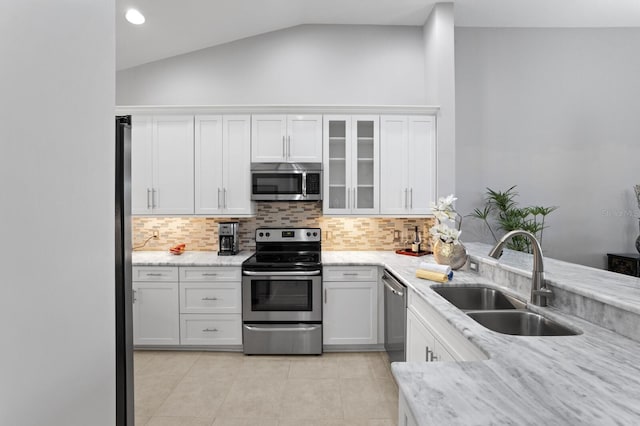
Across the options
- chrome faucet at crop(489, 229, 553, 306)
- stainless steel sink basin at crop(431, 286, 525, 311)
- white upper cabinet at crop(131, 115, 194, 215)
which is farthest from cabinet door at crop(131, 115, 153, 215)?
chrome faucet at crop(489, 229, 553, 306)

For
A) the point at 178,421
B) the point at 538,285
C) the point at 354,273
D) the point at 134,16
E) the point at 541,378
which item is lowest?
the point at 178,421

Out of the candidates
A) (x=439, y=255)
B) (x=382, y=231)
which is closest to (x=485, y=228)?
(x=382, y=231)

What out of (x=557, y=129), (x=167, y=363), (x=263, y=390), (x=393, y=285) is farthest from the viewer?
(x=557, y=129)

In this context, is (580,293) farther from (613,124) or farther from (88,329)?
(613,124)

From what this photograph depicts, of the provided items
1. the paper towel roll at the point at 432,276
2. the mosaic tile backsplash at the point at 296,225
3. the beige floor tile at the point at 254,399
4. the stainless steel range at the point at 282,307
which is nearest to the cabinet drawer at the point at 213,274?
the stainless steel range at the point at 282,307

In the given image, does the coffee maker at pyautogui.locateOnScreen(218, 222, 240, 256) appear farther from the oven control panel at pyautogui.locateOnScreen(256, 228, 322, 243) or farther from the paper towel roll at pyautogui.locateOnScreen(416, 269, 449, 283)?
the paper towel roll at pyautogui.locateOnScreen(416, 269, 449, 283)

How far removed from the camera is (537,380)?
3.24 ft

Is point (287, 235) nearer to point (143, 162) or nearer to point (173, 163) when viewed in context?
point (173, 163)

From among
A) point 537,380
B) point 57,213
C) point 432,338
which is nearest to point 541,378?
point 537,380

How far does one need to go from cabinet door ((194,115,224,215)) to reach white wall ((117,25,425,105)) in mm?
460

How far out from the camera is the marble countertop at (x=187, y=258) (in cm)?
328

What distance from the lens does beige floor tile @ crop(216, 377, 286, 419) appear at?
2.35 m

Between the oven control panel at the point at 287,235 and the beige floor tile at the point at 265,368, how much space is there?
1.19 meters

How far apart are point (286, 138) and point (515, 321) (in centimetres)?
261
